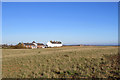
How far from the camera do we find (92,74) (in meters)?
9.05

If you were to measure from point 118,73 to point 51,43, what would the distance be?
319 ft

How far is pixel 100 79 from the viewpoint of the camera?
8.09m

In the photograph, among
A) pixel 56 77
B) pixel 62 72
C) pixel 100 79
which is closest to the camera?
pixel 100 79

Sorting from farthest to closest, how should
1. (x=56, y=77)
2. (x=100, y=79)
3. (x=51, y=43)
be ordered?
(x=51, y=43) → (x=56, y=77) → (x=100, y=79)

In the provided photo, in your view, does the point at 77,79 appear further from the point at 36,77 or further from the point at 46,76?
the point at 36,77

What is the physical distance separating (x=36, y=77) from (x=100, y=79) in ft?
15.7

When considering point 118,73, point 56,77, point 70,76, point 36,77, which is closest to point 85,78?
point 70,76

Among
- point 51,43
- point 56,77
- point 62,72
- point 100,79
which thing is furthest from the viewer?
point 51,43

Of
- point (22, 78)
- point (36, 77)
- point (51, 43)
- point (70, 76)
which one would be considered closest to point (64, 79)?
point (70, 76)

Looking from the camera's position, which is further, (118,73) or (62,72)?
(62,72)

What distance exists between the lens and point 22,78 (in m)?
8.95

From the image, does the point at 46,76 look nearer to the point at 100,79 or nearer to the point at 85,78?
the point at 85,78

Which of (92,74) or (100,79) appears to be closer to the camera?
(100,79)

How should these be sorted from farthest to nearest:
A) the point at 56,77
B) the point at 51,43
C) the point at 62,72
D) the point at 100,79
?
the point at 51,43, the point at 62,72, the point at 56,77, the point at 100,79
